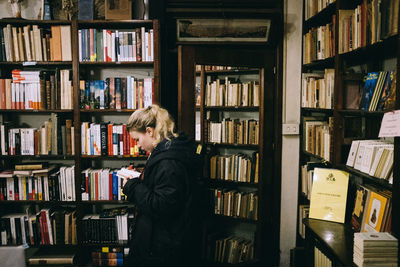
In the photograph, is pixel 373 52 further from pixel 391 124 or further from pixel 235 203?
pixel 235 203

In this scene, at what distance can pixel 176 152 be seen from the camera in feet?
5.94

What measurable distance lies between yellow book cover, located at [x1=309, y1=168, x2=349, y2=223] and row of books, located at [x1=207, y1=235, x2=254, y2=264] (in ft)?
3.85

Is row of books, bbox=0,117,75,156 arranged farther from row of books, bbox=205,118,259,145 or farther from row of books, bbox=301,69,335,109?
row of books, bbox=301,69,335,109

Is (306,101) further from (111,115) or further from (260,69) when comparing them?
(111,115)

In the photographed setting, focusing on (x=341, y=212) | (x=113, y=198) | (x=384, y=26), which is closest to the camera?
(x=384, y=26)

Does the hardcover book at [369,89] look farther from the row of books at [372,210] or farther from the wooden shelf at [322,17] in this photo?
the wooden shelf at [322,17]

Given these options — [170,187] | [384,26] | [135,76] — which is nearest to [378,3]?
[384,26]

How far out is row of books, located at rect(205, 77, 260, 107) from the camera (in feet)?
10.1

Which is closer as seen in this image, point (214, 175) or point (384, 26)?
point (384, 26)

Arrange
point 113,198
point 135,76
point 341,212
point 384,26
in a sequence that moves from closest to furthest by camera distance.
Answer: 1. point 384,26
2. point 341,212
3. point 113,198
4. point 135,76

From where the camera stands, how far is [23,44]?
10.1 ft

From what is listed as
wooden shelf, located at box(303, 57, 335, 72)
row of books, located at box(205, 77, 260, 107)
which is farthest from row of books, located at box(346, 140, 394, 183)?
row of books, located at box(205, 77, 260, 107)

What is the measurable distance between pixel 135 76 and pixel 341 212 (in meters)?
2.35

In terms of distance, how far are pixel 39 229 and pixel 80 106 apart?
50.7 inches
